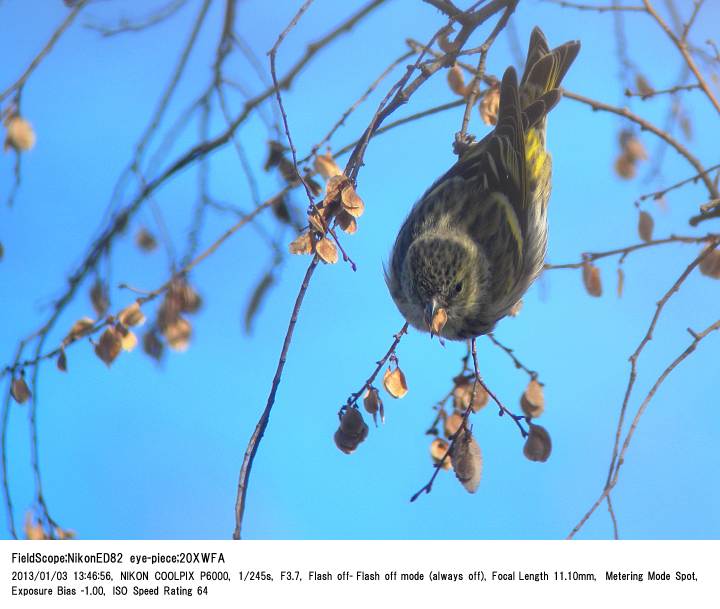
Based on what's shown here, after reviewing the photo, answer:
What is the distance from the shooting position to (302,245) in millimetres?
1350

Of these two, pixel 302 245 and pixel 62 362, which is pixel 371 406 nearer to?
pixel 302 245

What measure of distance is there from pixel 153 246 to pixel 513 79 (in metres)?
1.15

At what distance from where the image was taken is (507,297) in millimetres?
2365

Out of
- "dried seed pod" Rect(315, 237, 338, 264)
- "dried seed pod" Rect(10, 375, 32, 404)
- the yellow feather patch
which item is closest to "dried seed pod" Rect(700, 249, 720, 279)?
the yellow feather patch

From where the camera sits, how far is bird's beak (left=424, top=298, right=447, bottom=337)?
1.95 metres

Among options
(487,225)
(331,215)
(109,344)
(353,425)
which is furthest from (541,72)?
(109,344)

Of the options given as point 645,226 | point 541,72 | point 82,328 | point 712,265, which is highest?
point 541,72

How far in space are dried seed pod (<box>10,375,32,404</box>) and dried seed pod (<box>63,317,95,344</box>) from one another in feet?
0.47

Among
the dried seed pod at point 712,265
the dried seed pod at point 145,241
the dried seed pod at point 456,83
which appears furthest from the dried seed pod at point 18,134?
the dried seed pod at point 712,265

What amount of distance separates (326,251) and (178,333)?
1.99 ft

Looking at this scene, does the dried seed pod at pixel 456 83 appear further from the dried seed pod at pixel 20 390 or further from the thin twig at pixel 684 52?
the dried seed pod at pixel 20 390

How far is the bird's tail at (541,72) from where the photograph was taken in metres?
2.41
